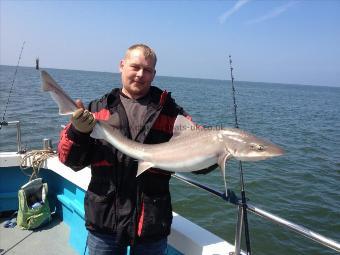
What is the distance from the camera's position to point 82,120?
3.09 m

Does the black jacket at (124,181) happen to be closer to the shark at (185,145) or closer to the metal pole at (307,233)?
the shark at (185,145)

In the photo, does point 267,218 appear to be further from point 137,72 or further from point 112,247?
Result: point 137,72

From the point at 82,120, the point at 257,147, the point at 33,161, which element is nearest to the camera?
the point at 257,147

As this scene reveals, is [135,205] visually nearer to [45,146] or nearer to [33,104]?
[45,146]

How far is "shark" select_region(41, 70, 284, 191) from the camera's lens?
9.87 ft

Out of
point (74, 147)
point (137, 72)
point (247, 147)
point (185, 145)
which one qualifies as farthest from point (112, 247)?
point (137, 72)

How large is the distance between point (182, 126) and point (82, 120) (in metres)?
0.91

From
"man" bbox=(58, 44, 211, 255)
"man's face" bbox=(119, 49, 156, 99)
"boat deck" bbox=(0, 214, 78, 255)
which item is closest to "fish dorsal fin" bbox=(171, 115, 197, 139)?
"man" bbox=(58, 44, 211, 255)

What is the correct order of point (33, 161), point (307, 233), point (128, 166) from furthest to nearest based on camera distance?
1. point (33, 161)
2. point (128, 166)
3. point (307, 233)

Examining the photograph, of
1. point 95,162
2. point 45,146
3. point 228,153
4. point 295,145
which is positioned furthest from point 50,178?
point 295,145

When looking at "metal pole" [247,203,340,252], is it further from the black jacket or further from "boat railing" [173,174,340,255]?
the black jacket

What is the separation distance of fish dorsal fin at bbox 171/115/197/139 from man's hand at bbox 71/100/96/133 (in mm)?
761

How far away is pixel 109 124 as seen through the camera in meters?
3.31

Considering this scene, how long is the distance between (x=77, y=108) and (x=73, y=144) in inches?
13.1
